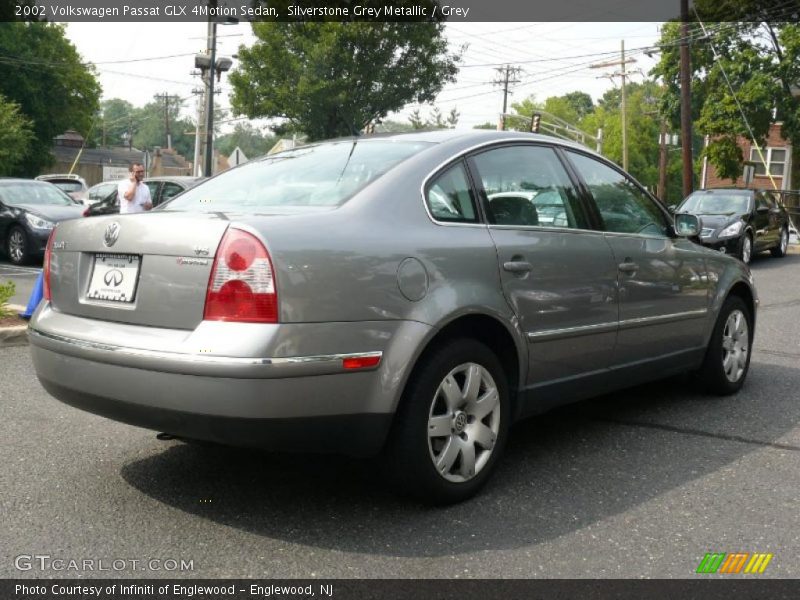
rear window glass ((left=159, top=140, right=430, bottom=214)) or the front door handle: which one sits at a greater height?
rear window glass ((left=159, top=140, right=430, bottom=214))

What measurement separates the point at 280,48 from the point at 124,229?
41.7 meters

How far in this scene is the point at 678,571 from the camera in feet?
10.2

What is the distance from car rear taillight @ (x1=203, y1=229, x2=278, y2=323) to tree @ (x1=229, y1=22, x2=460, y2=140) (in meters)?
38.7

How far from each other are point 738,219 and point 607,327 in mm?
14091

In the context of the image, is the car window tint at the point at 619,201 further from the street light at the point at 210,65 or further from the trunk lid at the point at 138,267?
the street light at the point at 210,65

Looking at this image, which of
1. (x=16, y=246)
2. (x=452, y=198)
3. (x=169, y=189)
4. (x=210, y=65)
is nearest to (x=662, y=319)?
(x=452, y=198)

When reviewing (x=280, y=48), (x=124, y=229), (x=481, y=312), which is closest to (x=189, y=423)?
(x=124, y=229)

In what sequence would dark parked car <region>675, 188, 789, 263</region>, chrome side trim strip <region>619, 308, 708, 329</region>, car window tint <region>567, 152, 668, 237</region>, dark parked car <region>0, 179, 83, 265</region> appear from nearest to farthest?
1. chrome side trim strip <region>619, 308, 708, 329</region>
2. car window tint <region>567, 152, 668, 237</region>
3. dark parked car <region>0, 179, 83, 265</region>
4. dark parked car <region>675, 188, 789, 263</region>

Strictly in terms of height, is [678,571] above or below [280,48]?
below

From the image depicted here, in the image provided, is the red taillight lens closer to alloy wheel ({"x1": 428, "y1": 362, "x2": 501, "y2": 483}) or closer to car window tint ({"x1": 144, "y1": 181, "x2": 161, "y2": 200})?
alloy wheel ({"x1": 428, "y1": 362, "x2": 501, "y2": 483})

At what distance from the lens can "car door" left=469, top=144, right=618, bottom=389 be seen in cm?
404

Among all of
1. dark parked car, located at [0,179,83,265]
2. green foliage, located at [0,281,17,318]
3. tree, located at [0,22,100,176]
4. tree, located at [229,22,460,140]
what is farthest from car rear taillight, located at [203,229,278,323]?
tree, located at [0,22,100,176]

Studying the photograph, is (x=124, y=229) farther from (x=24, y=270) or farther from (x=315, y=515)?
(x=24, y=270)

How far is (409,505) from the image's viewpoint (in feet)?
12.2
